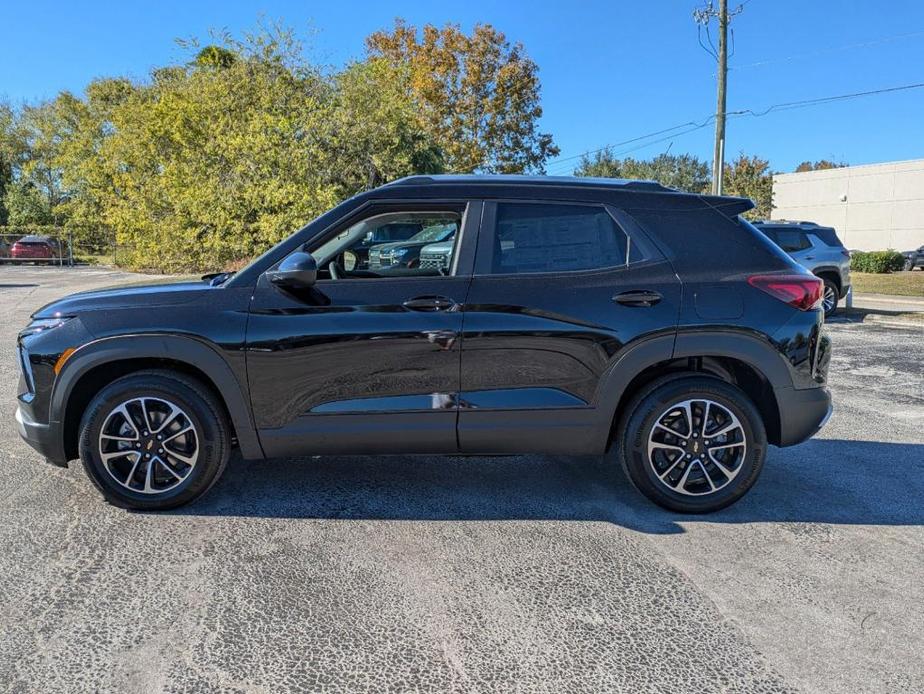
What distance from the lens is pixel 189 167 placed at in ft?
63.1

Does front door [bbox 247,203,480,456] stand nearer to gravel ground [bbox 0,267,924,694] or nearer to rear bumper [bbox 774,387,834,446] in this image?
gravel ground [bbox 0,267,924,694]

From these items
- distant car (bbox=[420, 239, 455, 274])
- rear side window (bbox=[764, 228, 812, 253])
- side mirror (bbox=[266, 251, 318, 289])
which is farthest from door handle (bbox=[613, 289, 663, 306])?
rear side window (bbox=[764, 228, 812, 253])

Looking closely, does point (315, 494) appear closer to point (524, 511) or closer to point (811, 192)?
point (524, 511)

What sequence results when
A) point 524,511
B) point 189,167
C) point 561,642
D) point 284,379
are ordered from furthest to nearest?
point 189,167 < point 524,511 < point 284,379 < point 561,642

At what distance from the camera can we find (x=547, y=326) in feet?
12.3

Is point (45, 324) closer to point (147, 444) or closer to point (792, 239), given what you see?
point (147, 444)

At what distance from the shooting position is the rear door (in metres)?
3.75

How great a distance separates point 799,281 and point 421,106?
116ft

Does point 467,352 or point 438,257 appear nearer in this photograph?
point 467,352

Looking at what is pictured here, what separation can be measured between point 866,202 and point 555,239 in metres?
43.1

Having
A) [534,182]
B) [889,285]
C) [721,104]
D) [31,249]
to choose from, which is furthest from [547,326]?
[31,249]

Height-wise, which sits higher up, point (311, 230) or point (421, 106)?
point (421, 106)

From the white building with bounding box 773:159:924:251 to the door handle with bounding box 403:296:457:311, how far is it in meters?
42.3

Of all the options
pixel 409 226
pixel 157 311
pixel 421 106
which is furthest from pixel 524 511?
pixel 421 106
